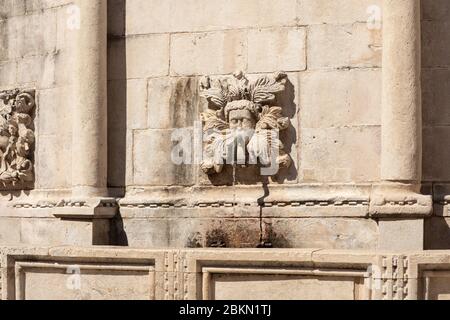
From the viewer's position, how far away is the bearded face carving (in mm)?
11070

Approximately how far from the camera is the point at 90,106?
38.1ft

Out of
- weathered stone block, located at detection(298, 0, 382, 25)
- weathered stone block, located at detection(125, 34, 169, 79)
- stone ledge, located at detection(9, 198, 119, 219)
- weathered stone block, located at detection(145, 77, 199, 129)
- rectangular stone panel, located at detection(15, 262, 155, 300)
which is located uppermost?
weathered stone block, located at detection(298, 0, 382, 25)

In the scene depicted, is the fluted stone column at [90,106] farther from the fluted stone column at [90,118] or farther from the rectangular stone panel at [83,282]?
the rectangular stone panel at [83,282]

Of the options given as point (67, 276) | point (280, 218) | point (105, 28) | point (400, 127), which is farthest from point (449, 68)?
point (67, 276)

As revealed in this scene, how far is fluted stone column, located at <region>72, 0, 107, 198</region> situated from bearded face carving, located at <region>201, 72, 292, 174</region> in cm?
122

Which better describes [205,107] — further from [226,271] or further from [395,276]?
[395,276]

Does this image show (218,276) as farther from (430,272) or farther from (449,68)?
(449,68)

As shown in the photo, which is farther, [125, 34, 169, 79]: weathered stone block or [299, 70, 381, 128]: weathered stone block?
[125, 34, 169, 79]: weathered stone block

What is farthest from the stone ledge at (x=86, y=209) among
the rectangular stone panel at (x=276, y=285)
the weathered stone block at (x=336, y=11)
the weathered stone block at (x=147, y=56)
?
the weathered stone block at (x=336, y=11)

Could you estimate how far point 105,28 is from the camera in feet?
38.5

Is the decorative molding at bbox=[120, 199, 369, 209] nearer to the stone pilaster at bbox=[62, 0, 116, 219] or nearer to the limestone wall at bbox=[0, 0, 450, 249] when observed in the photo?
the limestone wall at bbox=[0, 0, 450, 249]

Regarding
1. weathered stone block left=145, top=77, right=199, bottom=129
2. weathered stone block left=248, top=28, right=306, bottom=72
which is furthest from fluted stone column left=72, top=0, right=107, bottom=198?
weathered stone block left=248, top=28, right=306, bottom=72

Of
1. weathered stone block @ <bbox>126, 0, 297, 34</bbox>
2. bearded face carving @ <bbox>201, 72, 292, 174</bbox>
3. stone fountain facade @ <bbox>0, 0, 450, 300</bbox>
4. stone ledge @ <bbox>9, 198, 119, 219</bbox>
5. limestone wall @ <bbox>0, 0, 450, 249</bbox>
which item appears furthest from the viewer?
stone ledge @ <bbox>9, 198, 119, 219</bbox>

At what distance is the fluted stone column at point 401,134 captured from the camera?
33.9ft
